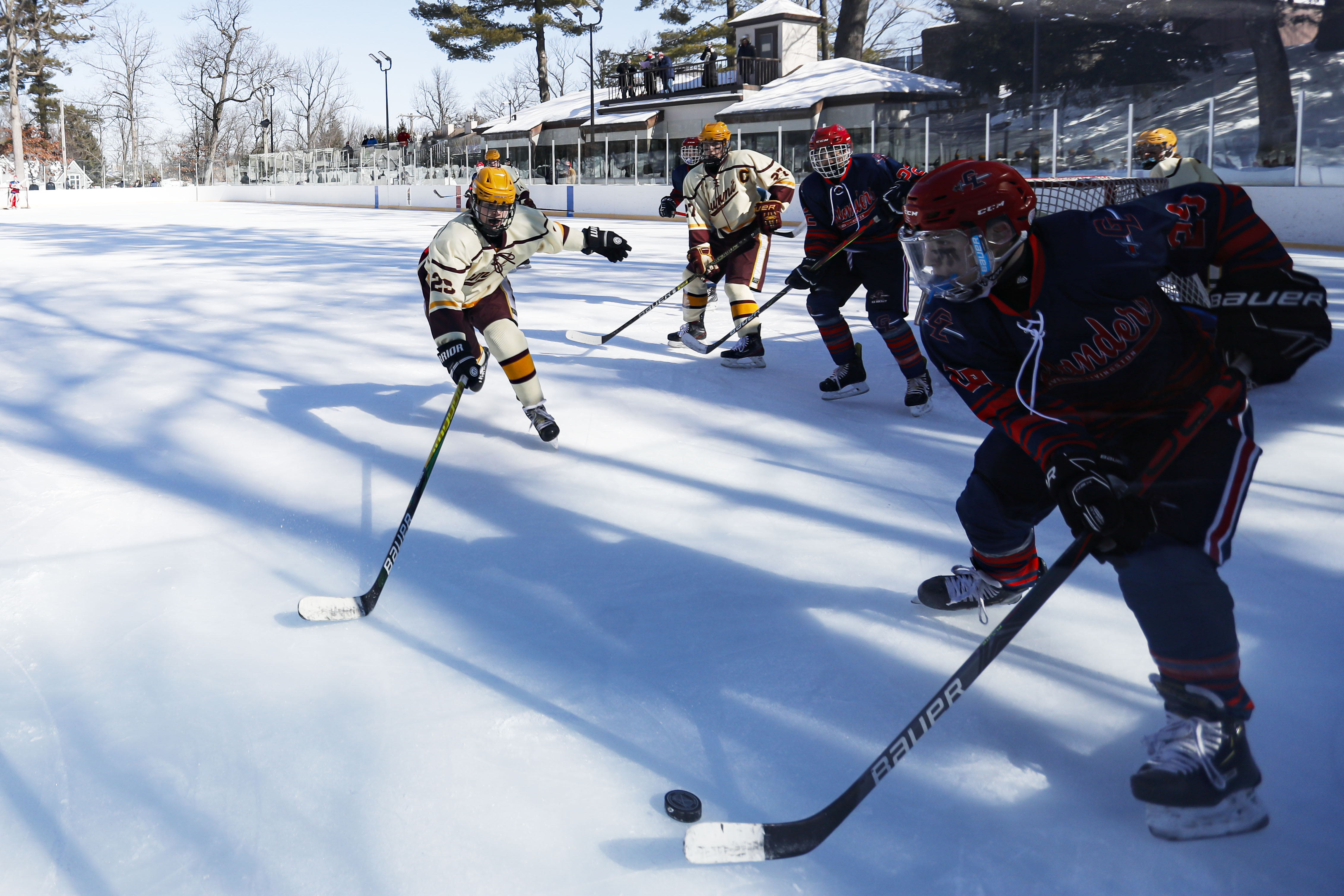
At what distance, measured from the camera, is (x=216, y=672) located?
2.06 m

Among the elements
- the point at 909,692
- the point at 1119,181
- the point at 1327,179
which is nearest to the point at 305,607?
the point at 909,692

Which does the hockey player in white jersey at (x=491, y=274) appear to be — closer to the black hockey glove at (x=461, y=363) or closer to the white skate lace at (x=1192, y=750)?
the black hockey glove at (x=461, y=363)

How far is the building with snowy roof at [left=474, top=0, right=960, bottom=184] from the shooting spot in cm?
1944

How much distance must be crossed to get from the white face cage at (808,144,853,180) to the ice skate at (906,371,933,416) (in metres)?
0.97

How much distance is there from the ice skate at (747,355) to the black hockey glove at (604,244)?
1125 mm

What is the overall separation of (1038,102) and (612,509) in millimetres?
16329

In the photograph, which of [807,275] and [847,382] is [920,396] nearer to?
[847,382]

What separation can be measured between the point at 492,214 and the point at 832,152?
1.53 meters

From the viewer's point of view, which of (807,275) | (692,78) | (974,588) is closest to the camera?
(974,588)

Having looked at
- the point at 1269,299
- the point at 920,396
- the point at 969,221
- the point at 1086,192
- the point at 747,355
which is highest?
the point at 1086,192

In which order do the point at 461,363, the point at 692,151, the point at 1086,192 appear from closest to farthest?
the point at 461,363 → the point at 1086,192 → the point at 692,151

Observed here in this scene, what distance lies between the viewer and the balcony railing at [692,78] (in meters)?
24.4

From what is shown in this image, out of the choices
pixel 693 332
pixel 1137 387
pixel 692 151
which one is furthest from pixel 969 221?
pixel 692 151

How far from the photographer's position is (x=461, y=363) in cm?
333
